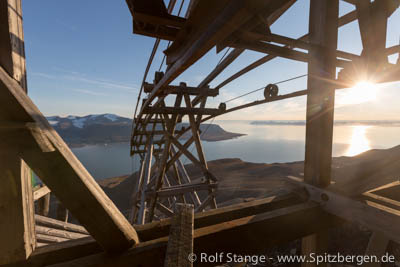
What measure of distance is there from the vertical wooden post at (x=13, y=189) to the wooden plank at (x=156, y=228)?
0.10 metres

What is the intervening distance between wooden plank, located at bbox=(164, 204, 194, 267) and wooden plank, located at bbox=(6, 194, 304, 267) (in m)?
0.24

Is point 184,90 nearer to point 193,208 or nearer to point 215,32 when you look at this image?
point 215,32

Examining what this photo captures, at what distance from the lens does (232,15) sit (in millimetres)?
1241

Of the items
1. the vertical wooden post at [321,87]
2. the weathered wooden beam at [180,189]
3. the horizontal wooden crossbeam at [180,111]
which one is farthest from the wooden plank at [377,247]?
the horizontal wooden crossbeam at [180,111]

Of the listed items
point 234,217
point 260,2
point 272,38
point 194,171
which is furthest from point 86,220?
point 194,171

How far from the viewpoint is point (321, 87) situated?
1.46 m

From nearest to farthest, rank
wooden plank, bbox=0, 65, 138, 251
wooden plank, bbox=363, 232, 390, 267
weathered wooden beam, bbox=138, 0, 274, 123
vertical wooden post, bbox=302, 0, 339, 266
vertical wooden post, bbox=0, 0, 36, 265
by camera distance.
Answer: wooden plank, bbox=0, 65, 138, 251 → vertical wooden post, bbox=0, 0, 36, 265 → weathered wooden beam, bbox=138, 0, 274, 123 → vertical wooden post, bbox=302, 0, 339, 266 → wooden plank, bbox=363, 232, 390, 267

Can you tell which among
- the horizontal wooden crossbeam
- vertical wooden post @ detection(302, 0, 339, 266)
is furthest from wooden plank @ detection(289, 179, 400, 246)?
the horizontal wooden crossbeam

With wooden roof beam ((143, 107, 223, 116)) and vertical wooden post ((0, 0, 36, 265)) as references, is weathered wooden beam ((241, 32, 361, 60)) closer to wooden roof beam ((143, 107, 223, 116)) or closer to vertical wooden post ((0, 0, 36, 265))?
vertical wooden post ((0, 0, 36, 265))

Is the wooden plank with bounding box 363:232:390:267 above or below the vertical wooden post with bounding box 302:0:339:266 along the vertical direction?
below

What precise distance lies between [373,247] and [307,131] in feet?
6.13

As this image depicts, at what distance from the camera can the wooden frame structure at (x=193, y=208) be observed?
0.85 metres

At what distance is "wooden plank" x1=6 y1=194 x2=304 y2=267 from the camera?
3.46 feet

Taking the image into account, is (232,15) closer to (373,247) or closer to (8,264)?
A: (8,264)
